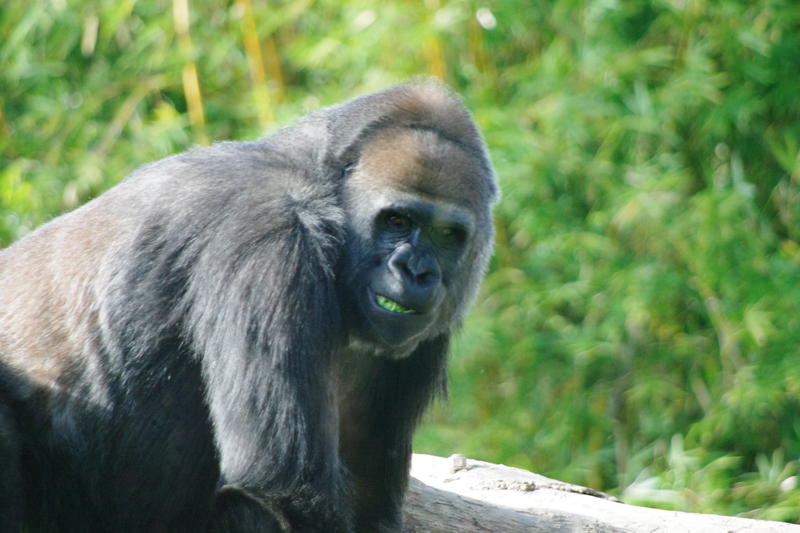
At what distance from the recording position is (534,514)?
16.1ft

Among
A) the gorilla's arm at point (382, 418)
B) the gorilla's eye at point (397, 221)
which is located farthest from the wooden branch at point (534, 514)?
the gorilla's eye at point (397, 221)

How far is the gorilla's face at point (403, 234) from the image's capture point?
4.19 metres

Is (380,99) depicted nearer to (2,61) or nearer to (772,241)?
(772,241)

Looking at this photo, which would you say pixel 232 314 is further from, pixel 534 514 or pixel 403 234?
pixel 534 514

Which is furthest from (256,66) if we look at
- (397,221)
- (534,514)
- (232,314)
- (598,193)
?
(232,314)

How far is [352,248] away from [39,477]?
1.38 m

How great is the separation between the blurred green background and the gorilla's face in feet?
9.89

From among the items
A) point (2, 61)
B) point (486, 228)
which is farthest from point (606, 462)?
point (2, 61)

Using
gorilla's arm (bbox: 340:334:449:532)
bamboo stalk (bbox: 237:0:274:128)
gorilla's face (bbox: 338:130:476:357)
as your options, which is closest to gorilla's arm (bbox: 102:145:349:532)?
gorilla's face (bbox: 338:130:476:357)

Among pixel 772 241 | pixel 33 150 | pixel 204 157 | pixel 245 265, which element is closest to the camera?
pixel 245 265

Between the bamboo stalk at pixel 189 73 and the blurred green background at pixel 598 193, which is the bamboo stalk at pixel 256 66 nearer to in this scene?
the blurred green background at pixel 598 193

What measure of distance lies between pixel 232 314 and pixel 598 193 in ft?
13.9

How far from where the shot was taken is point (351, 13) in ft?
25.5

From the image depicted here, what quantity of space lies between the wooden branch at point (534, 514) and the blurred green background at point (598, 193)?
201 cm
